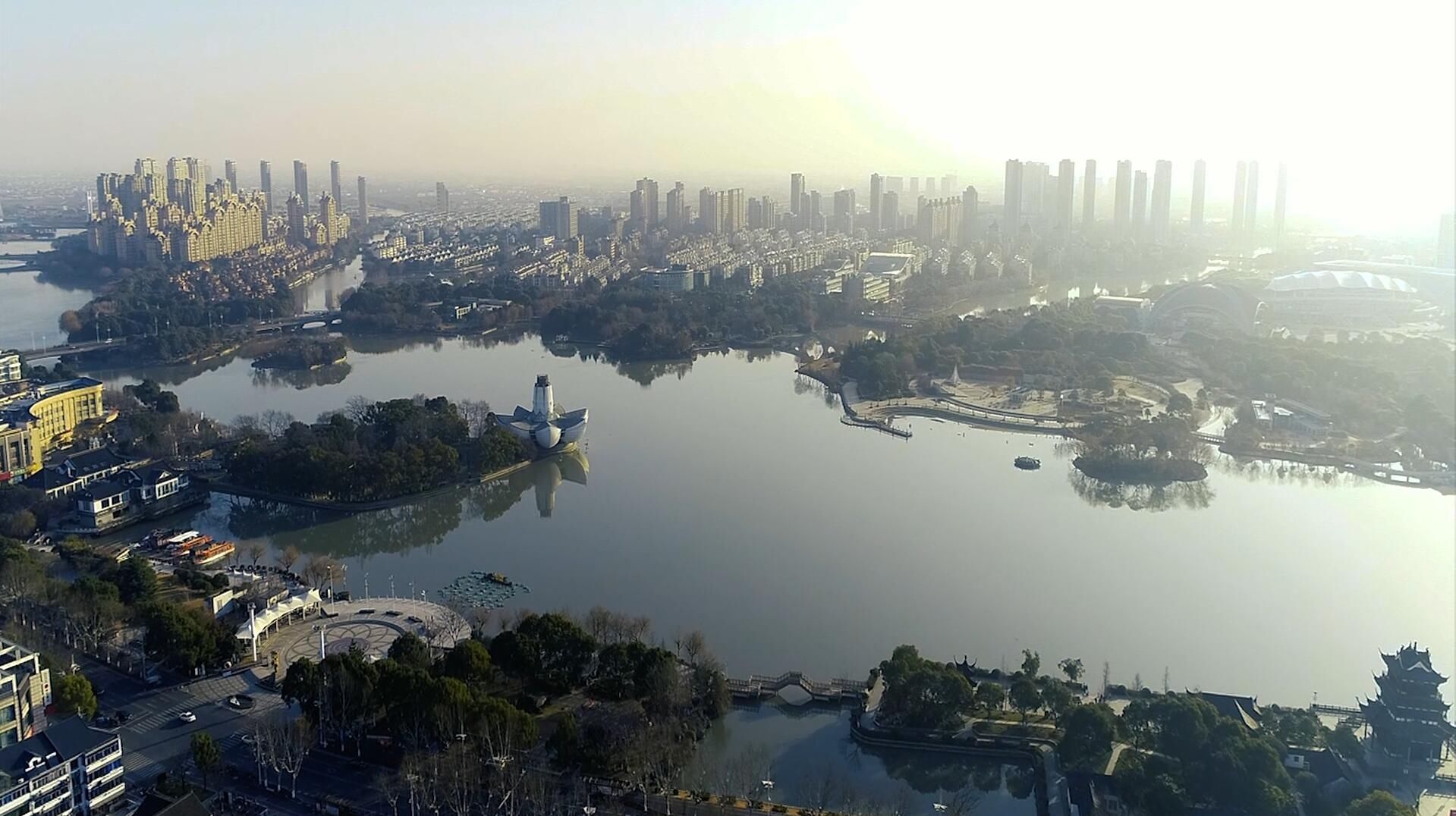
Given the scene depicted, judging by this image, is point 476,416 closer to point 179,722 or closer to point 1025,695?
point 179,722

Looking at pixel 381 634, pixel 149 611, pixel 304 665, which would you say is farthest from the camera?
pixel 381 634

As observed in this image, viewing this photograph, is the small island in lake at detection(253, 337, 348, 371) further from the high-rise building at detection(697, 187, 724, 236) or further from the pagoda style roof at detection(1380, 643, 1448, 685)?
the high-rise building at detection(697, 187, 724, 236)

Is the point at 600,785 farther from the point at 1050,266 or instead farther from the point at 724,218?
the point at 724,218

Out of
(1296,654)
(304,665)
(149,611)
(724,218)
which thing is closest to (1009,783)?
(1296,654)

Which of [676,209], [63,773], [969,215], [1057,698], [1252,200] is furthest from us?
[676,209]

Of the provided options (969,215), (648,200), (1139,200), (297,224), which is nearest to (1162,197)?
(1139,200)
